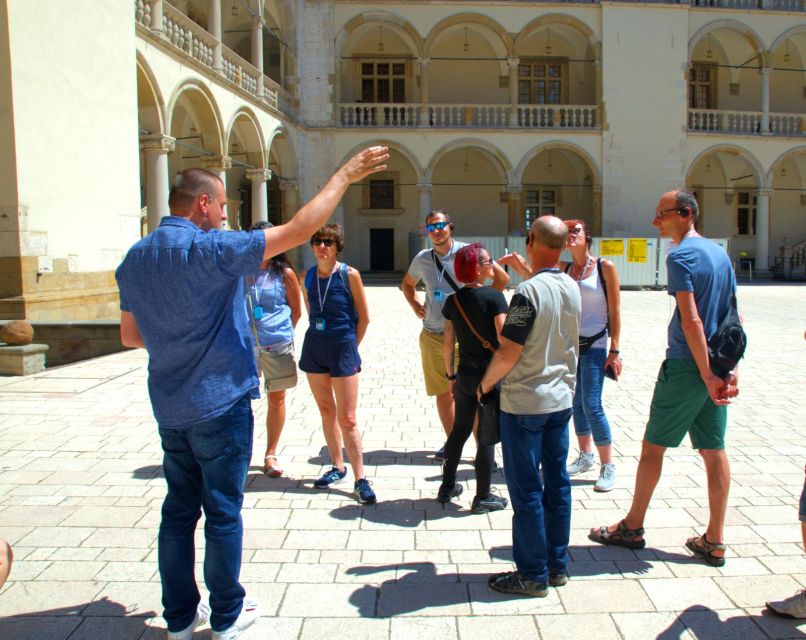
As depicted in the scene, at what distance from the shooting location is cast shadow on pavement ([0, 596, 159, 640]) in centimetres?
276

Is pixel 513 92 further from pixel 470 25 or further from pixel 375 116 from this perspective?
pixel 375 116

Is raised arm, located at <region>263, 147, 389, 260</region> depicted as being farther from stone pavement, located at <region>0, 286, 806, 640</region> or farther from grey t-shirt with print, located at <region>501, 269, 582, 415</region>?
stone pavement, located at <region>0, 286, 806, 640</region>

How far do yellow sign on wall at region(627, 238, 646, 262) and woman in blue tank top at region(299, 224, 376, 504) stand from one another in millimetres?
20256

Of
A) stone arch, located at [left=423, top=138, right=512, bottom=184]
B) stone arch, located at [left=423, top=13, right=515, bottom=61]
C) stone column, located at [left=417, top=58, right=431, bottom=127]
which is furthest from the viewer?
stone arch, located at [left=423, top=138, right=512, bottom=184]

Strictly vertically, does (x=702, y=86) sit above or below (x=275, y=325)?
above

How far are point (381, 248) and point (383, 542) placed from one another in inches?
966

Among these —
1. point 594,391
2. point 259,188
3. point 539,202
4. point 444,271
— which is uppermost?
point 539,202

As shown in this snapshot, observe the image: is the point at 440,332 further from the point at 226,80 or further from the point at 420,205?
the point at 420,205

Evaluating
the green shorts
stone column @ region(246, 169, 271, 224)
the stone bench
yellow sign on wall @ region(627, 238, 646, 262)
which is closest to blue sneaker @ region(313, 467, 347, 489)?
the green shorts

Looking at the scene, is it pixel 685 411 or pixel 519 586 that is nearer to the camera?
pixel 519 586

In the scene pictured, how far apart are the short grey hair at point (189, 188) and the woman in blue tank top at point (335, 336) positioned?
1.62 m

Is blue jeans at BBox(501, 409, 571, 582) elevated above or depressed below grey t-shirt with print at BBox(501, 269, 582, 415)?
below

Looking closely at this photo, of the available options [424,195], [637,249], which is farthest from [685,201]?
[424,195]

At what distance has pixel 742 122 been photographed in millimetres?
26250
